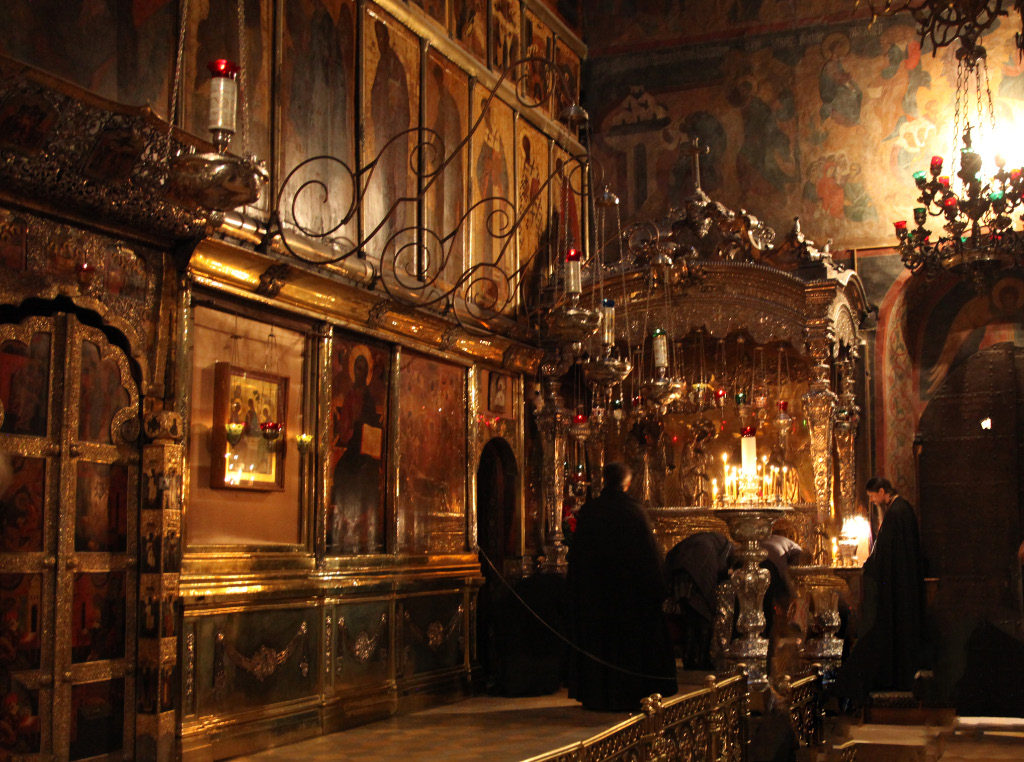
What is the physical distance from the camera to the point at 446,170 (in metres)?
11.5

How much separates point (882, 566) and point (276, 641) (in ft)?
18.6

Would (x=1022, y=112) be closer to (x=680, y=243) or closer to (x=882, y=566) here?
(x=680, y=243)

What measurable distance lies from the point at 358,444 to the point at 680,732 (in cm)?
428

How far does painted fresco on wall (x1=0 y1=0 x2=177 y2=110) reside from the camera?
666 cm

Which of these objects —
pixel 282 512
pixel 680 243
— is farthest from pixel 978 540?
Answer: pixel 282 512

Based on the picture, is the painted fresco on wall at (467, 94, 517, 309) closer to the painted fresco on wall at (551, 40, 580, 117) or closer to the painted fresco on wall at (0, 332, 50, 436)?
the painted fresco on wall at (551, 40, 580, 117)

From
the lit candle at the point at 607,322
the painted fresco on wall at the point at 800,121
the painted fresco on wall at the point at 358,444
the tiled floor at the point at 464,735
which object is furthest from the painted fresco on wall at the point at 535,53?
the tiled floor at the point at 464,735

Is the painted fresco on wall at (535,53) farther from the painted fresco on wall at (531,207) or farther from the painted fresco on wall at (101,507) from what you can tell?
the painted fresco on wall at (101,507)

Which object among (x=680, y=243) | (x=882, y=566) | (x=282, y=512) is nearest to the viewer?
(x=282, y=512)

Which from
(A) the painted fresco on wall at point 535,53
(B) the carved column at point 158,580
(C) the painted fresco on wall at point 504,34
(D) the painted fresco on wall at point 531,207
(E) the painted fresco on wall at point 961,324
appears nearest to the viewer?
(B) the carved column at point 158,580

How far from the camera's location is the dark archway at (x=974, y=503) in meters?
12.9

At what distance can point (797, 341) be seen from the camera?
11938 mm

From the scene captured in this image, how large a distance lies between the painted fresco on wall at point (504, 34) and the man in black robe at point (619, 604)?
5721mm

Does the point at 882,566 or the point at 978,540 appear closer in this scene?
the point at 882,566
